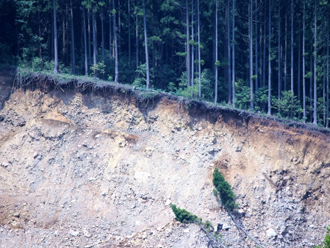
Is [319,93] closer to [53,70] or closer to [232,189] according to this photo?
[232,189]

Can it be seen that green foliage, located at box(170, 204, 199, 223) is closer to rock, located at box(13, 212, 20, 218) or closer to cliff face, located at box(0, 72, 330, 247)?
cliff face, located at box(0, 72, 330, 247)

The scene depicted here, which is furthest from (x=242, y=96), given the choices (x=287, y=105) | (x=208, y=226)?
(x=208, y=226)

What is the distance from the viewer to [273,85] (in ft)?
101

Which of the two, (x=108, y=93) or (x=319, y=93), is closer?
(x=108, y=93)

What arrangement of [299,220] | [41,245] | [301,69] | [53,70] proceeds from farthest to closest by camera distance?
[301,69] < [53,70] < [299,220] < [41,245]

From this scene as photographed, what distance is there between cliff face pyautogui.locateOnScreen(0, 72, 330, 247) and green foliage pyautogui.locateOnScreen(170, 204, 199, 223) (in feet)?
1.15

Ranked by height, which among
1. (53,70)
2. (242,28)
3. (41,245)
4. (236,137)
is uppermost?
(242,28)

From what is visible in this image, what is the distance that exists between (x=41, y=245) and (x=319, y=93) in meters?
21.5

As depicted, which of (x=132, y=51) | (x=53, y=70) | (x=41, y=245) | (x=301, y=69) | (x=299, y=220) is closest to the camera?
(x=41, y=245)

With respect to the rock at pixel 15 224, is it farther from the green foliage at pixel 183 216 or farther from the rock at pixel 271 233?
the rock at pixel 271 233

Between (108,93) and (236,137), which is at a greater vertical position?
(108,93)

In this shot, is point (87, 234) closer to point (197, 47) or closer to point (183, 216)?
point (183, 216)

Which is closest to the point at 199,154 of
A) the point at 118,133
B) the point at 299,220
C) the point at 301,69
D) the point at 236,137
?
the point at 236,137

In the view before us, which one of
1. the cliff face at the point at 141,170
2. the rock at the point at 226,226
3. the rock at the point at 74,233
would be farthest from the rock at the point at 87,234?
the rock at the point at 226,226
